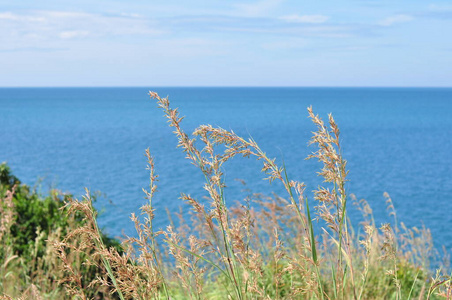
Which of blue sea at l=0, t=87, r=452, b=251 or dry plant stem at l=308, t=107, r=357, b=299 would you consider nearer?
dry plant stem at l=308, t=107, r=357, b=299

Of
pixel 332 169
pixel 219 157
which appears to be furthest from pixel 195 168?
pixel 332 169

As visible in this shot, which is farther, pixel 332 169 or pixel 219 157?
pixel 219 157

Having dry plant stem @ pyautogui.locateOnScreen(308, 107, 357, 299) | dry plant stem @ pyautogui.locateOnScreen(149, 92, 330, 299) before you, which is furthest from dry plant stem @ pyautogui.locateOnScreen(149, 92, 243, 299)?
dry plant stem @ pyautogui.locateOnScreen(308, 107, 357, 299)

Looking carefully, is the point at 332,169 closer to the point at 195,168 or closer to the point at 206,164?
the point at 206,164

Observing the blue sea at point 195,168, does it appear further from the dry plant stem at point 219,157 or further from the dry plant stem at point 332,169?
the dry plant stem at point 332,169

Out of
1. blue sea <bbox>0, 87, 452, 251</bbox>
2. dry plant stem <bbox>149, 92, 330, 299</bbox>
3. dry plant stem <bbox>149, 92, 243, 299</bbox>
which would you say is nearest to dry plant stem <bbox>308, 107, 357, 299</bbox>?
dry plant stem <bbox>149, 92, 330, 299</bbox>

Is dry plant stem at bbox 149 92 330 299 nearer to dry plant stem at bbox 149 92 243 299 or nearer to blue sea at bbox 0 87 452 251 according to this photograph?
dry plant stem at bbox 149 92 243 299

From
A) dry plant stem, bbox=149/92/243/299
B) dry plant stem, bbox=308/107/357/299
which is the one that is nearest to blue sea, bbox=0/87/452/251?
dry plant stem, bbox=149/92/243/299

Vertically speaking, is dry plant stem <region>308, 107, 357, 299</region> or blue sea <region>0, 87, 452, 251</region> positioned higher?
dry plant stem <region>308, 107, 357, 299</region>

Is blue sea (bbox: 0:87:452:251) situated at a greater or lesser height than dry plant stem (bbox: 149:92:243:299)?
lesser

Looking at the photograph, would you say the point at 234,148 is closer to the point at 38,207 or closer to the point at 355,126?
the point at 38,207

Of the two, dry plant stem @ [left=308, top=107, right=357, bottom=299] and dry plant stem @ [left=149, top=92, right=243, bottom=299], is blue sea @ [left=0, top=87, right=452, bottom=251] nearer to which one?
dry plant stem @ [left=149, top=92, right=243, bottom=299]

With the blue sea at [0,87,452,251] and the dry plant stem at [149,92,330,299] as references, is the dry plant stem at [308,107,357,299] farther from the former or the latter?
the blue sea at [0,87,452,251]

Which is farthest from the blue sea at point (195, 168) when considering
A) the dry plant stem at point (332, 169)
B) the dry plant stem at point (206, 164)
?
the dry plant stem at point (332, 169)
